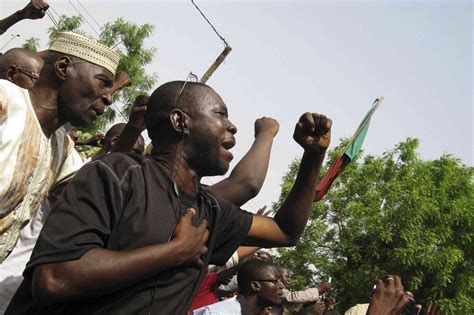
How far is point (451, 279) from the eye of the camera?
91.4 feet

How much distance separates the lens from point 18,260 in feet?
11.6

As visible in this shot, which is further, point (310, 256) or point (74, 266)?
point (310, 256)

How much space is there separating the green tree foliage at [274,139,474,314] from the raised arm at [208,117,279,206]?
76.4 feet

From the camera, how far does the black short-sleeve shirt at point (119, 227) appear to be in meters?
2.24

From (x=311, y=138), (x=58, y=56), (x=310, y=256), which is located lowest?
(x=310, y=256)

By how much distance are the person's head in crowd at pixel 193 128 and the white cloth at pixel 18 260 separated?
1.12 m

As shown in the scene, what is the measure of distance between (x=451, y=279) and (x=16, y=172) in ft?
87.7

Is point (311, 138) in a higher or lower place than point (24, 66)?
higher

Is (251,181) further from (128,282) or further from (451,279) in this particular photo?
(451,279)

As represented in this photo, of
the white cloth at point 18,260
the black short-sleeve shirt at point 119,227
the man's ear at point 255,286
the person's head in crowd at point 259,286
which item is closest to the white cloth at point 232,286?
the person's head in crowd at point 259,286

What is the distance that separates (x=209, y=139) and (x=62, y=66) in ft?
3.76

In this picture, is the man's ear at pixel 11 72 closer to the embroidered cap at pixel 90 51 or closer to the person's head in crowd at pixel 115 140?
the person's head in crowd at pixel 115 140

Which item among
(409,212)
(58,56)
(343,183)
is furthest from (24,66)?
(343,183)

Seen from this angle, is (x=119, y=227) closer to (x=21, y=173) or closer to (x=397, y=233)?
(x=21, y=173)
